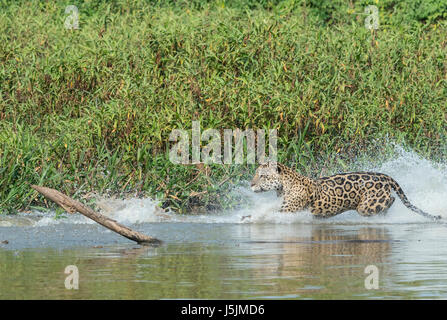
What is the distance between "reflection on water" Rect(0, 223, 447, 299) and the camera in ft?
23.5

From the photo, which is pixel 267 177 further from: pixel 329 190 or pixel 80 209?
pixel 80 209

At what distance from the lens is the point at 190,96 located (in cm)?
1516

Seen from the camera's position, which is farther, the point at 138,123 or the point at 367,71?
the point at 367,71

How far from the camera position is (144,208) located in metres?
13.2

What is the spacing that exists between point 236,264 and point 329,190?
16.4 feet

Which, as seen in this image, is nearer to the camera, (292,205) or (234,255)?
(234,255)

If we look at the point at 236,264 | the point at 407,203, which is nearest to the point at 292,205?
the point at 407,203

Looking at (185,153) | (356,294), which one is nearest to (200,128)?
(185,153)

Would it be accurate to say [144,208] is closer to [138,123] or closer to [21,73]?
[138,123]

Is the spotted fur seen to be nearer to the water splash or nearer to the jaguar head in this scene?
the jaguar head

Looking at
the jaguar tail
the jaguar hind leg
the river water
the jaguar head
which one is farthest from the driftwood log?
the jaguar tail

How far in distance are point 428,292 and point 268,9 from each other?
1509 centimetres

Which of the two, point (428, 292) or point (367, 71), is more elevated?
point (367, 71)

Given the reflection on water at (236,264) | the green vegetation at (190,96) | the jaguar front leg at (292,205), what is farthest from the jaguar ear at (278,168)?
the reflection on water at (236,264)
